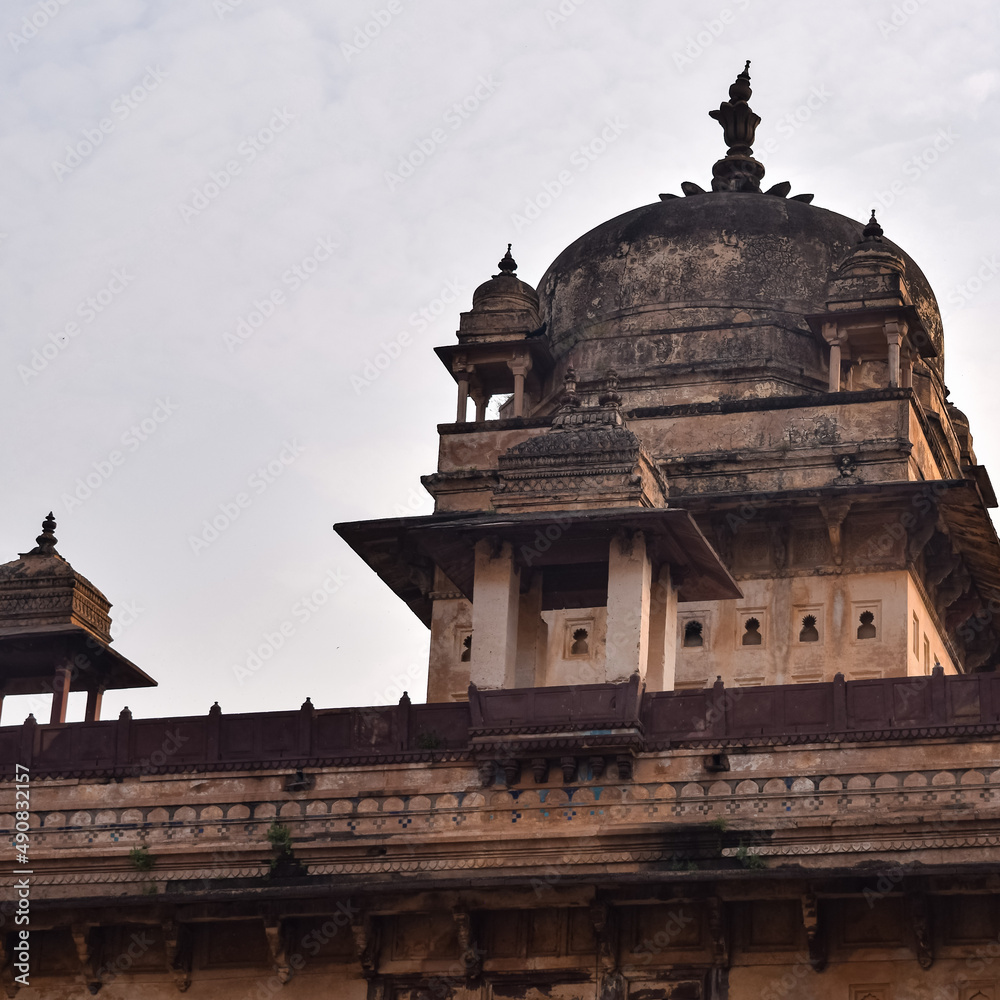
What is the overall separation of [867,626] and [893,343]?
365cm

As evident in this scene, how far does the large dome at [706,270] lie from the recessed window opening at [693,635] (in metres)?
4.38

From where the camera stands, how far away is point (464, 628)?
83.3 feet

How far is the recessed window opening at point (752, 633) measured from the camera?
80.9 feet

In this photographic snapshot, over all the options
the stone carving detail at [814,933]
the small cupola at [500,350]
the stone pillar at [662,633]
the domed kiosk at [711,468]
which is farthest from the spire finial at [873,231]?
the stone carving detail at [814,933]

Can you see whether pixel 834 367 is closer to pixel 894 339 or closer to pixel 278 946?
pixel 894 339

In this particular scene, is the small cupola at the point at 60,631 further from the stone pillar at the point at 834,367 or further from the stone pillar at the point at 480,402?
the stone pillar at the point at 834,367

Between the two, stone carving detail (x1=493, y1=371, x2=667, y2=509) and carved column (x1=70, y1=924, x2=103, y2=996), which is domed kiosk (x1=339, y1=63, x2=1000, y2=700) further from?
carved column (x1=70, y1=924, x2=103, y2=996)

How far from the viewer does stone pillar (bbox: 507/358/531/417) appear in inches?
1076

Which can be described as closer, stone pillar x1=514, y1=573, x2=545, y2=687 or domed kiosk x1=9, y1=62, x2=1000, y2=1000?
domed kiosk x1=9, y1=62, x2=1000, y2=1000

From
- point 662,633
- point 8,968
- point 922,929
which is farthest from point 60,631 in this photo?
point 922,929

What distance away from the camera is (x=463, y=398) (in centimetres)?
2742

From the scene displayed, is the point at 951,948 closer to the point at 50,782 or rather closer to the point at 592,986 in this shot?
the point at 592,986

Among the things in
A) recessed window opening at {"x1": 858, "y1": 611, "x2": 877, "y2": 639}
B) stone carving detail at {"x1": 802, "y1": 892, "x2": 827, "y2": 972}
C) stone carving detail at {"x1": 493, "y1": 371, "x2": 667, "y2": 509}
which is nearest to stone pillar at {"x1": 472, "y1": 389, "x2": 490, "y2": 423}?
stone carving detail at {"x1": 493, "y1": 371, "x2": 667, "y2": 509}

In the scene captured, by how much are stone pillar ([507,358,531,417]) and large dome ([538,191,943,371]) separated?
102 cm
